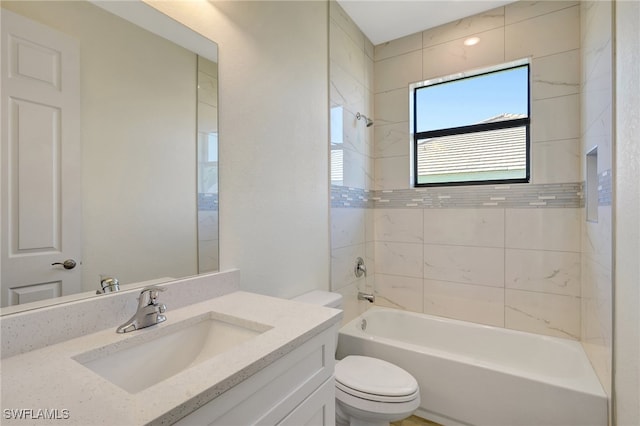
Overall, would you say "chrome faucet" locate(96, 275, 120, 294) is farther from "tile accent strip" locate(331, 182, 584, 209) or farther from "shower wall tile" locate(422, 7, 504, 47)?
"shower wall tile" locate(422, 7, 504, 47)

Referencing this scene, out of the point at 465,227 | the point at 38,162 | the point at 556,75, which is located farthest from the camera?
the point at 465,227

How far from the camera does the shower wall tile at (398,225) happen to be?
2609 millimetres

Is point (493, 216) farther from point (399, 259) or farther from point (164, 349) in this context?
point (164, 349)

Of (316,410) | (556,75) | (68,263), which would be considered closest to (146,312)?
(68,263)

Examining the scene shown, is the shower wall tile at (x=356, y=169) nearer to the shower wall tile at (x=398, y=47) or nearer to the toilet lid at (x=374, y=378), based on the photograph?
the shower wall tile at (x=398, y=47)

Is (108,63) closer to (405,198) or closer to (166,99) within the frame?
(166,99)

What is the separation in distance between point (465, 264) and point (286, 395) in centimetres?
202

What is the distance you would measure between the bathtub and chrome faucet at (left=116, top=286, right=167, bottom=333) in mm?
1458

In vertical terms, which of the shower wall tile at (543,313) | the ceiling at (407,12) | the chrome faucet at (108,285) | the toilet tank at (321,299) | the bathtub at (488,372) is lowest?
the bathtub at (488,372)

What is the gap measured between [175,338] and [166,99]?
0.84 metres

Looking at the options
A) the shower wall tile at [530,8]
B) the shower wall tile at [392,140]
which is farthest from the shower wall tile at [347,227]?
the shower wall tile at [530,8]

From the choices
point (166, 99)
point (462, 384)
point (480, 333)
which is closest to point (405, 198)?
point (480, 333)

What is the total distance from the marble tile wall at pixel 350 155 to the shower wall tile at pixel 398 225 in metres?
0.10

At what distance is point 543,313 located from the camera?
216 centimetres
